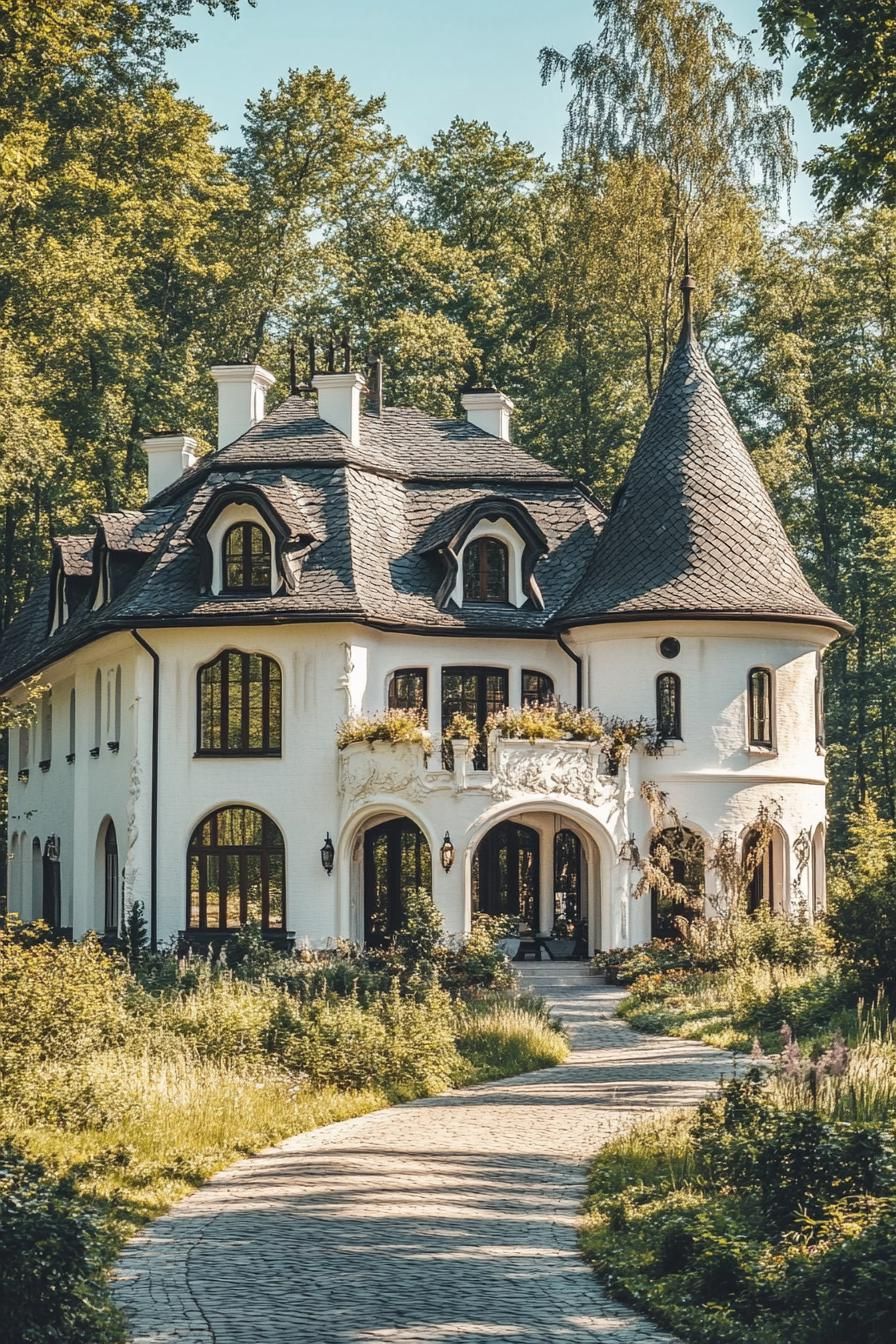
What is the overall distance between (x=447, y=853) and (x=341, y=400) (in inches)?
376

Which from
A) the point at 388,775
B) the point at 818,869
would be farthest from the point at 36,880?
the point at 818,869

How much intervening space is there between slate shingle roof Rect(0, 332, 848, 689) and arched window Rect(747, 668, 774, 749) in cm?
120

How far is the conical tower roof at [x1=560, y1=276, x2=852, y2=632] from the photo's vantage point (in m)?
31.6

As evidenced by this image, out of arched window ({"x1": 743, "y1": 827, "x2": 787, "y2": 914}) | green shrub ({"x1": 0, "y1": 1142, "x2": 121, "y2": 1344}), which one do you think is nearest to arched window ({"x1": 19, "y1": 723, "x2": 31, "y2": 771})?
arched window ({"x1": 743, "y1": 827, "x2": 787, "y2": 914})

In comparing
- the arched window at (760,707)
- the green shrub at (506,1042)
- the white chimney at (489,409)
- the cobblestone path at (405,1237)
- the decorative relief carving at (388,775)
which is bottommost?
the cobblestone path at (405,1237)

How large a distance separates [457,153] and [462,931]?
97.5 ft

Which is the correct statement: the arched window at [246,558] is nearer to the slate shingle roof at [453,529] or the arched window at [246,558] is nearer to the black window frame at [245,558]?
the black window frame at [245,558]

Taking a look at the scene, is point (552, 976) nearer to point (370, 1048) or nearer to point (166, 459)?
point (370, 1048)

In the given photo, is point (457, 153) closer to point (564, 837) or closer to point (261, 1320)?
point (564, 837)

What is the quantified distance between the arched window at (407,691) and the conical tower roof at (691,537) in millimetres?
2785

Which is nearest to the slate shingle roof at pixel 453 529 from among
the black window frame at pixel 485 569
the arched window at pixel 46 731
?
the black window frame at pixel 485 569

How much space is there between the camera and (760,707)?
32000 mm

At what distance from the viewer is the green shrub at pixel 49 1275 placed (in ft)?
29.2

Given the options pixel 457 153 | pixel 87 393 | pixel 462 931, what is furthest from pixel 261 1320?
pixel 457 153
